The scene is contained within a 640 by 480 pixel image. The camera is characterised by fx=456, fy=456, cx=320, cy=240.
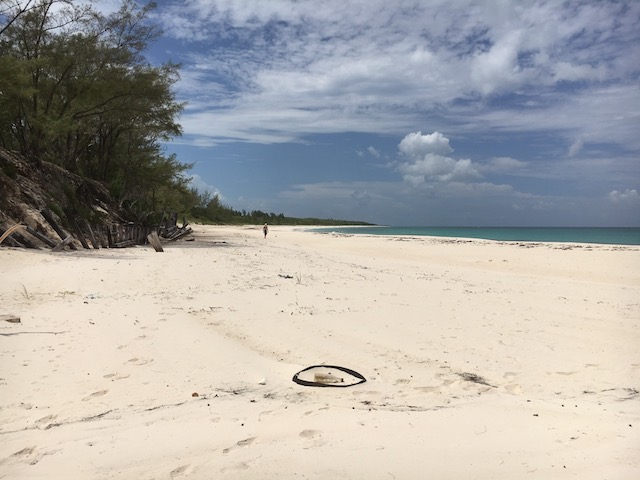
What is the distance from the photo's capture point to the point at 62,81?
66.6 ft

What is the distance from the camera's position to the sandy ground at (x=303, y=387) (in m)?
2.73

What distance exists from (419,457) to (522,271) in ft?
47.2

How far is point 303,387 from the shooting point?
4.09 meters

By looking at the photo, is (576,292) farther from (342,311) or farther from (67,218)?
(67,218)

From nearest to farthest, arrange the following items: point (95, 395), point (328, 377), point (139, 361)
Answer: point (95, 395), point (328, 377), point (139, 361)

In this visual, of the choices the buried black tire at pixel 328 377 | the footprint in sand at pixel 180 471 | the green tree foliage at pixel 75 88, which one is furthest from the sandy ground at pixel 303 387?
the green tree foliage at pixel 75 88

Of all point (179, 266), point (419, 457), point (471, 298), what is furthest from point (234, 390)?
point (179, 266)

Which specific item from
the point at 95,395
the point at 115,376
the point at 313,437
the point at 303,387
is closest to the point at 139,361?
the point at 115,376

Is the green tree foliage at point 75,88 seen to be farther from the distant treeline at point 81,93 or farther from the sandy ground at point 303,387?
the sandy ground at point 303,387

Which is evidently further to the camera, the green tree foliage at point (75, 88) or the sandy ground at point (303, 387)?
the green tree foliage at point (75, 88)

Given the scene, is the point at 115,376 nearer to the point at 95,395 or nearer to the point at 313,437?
the point at 95,395

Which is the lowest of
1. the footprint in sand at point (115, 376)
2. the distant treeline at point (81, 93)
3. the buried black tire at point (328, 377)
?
the buried black tire at point (328, 377)

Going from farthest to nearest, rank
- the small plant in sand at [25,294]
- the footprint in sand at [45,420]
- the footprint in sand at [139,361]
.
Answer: the small plant in sand at [25,294], the footprint in sand at [139,361], the footprint in sand at [45,420]

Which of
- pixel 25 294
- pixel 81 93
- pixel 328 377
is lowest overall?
pixel 328 377
